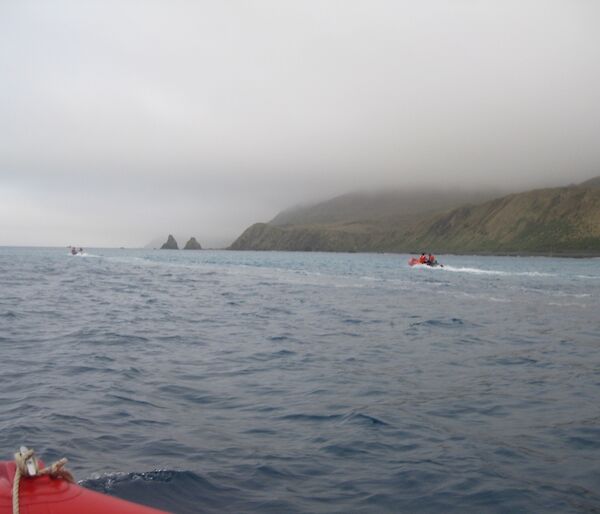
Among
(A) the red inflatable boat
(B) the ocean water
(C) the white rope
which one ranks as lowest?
(B) the ocean water

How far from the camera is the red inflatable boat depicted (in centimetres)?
362

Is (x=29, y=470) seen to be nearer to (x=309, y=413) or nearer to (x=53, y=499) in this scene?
(x=53, y=499)

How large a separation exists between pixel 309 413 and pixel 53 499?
→ 667 centimetres

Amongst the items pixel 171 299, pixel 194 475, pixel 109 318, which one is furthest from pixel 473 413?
pixel 171 299

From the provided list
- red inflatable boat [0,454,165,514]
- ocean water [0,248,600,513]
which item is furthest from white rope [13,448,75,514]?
ocean water [0,248,600,513]

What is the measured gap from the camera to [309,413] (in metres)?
10.1

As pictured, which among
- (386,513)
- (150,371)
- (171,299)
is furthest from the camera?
(171,299)

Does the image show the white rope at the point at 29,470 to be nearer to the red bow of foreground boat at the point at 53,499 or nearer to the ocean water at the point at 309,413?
the red bow of foreground boat at the point at 53,499

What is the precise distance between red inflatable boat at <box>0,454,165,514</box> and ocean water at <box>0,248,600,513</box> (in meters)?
2.73

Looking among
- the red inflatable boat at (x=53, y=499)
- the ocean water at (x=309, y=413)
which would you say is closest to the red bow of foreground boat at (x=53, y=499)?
the red inflatable boat at (x=53, y=499)

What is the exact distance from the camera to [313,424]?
31.2 ft

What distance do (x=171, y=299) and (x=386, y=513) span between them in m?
27.1

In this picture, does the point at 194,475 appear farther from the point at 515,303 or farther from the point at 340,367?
the point at 515,303

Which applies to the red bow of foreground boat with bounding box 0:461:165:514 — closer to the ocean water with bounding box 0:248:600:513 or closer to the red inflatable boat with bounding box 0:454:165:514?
the red inflatable boat with bounding box 0:454:165:514
